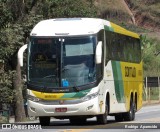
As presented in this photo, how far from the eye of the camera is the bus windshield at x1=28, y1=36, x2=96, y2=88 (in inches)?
837

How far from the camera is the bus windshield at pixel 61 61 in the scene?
21.2m

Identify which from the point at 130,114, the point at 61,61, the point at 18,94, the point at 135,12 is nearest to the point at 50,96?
the point at 61,61

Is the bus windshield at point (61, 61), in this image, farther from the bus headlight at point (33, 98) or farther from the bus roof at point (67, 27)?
the bus headlight at point (33, 98)

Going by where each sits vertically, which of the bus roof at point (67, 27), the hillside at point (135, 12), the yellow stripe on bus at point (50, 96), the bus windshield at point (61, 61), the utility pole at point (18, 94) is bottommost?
the hillside at point (135, 12)

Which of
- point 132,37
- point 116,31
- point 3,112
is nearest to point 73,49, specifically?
point 116,31

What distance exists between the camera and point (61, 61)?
70.0ft

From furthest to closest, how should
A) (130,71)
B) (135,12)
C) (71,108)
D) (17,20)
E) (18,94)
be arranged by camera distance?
1. (135,12)
2. (18,94)
3. (17,20)
4. (130,71)
5. (71,108)

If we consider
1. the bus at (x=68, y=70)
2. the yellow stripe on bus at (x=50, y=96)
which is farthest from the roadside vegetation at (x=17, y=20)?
the yellow stripe on bus at (x=50, y=96)

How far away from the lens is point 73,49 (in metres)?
21.5

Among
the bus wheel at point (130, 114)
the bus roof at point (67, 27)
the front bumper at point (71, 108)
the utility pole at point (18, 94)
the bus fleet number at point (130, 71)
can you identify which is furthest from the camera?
the utility pole at point (18, 94)

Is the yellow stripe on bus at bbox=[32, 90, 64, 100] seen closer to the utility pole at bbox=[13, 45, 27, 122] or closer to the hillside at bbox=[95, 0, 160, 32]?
the utility pole at bbox=[13, 45, 27, 122]

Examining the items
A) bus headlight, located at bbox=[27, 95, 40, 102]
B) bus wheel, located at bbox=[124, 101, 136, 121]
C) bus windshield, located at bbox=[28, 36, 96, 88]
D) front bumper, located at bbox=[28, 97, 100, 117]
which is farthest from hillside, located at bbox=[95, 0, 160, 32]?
front bumper, located at bbox=[28, 97, 100, 117]

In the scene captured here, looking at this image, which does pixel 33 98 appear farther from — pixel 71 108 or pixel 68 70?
pixel 68 70

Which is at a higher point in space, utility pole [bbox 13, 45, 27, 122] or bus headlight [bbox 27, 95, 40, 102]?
bus headlight [bbox 27, 95, 40, 102]
